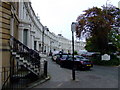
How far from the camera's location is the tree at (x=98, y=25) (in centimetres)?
2302

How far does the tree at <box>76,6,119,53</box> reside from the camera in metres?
23.0

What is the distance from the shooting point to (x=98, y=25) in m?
23.2

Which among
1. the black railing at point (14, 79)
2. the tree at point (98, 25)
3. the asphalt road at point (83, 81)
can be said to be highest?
the tree at point (98, 25)

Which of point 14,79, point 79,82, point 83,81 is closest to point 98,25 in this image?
point 83,81

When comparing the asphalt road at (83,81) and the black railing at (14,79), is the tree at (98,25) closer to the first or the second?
the asphalt road at (83,81)

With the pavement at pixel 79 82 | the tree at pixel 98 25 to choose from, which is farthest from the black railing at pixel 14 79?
the tree at pixel 98 25

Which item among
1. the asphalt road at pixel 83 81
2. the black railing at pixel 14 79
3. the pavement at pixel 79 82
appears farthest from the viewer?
the asphalt road at pixel 83 81

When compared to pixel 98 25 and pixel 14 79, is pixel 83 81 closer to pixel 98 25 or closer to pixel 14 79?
pixel 14 79

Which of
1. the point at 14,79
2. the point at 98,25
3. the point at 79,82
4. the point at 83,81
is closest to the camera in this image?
the point at 14,79

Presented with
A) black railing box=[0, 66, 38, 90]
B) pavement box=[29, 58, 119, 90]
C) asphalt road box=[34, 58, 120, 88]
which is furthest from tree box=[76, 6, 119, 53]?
black railing box=[0, 66, 38, 90]

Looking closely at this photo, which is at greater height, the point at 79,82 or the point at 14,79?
the point at 14,79

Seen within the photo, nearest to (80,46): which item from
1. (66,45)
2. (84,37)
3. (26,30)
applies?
(66,45)

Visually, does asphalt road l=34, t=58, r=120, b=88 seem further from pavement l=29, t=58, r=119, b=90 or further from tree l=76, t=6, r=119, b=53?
A: tree l=76, t=6, r=119, b=53

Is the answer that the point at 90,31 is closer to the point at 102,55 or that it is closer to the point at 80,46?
the point at 102,55
